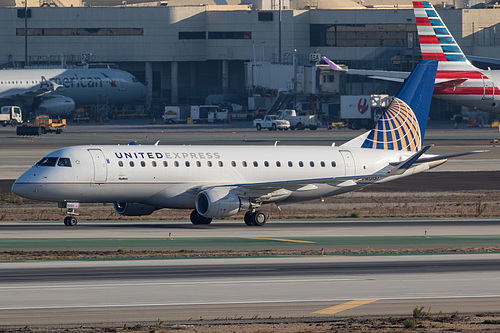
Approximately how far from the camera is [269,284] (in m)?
27.7

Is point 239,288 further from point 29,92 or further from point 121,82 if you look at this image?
point 121,82

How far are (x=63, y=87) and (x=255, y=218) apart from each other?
329ft

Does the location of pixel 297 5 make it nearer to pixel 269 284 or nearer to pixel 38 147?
pixel 38 147

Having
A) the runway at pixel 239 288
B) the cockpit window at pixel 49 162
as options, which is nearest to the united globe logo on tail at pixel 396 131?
the runway at pixel 239 288

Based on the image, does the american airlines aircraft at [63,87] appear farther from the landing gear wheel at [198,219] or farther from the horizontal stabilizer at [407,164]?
the horizontal stabilizer at [407,164]

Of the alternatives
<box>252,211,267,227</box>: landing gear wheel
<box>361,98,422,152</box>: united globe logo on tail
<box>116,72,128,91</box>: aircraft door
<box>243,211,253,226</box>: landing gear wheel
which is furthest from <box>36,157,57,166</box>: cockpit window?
<box>116,72,128,91</box>: aircraft door

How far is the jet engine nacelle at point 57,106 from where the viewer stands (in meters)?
136

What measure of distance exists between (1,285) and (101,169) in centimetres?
1527

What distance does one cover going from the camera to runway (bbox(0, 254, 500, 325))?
930 inches

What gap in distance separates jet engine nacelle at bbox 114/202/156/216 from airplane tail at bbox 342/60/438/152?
1208cm

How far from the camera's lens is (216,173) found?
44.4 metres

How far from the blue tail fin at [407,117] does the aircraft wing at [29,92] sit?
9436 cm

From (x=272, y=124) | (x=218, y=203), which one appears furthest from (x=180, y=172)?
(x=272, y=124)

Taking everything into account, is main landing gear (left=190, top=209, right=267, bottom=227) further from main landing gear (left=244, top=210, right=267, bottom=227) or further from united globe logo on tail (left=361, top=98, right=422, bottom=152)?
united globe logo on tail (left=361, top=98, right=422, bottom=152)
